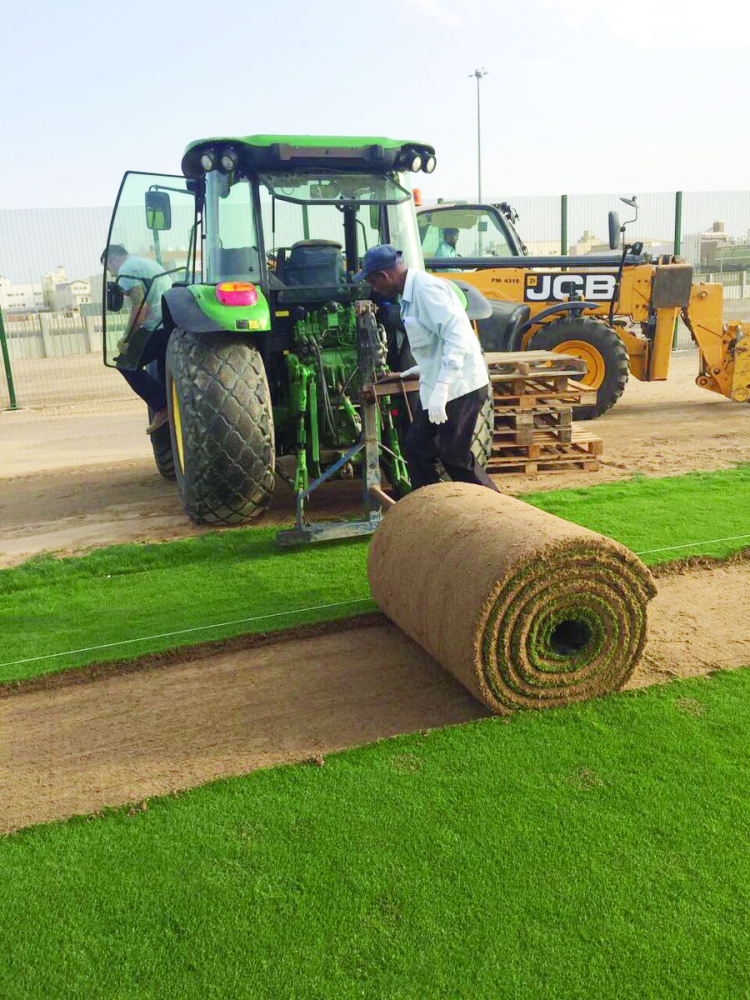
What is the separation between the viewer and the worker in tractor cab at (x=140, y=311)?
6.88 m

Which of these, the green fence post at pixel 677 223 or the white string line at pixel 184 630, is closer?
the white string line at pixel 184 630

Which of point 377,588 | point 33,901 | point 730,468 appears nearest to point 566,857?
point 33,901

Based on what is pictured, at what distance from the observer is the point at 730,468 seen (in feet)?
25.8

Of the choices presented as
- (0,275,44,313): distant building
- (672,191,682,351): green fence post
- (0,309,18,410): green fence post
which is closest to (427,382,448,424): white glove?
(0,309,18,410): green fence post

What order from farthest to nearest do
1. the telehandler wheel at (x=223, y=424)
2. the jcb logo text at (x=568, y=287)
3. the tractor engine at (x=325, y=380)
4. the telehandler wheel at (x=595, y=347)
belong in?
the jcb logo text at (x=568, y=287)
the telehandler wheel at (x=595, y=347)
the tractor engine at (x=325, y=380)
the telehandler wheel at (x=223, y=424)

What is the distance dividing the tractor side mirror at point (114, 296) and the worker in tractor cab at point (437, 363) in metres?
2.58

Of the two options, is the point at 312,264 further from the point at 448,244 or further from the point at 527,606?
the point at 448,244

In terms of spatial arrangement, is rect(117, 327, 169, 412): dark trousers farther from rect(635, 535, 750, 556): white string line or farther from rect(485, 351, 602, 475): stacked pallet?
rect(635, 535, 750, 556): white string line

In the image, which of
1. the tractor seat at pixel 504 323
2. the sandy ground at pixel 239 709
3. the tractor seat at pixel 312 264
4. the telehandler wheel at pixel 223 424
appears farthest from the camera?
the tractor seat at pixel 504 323

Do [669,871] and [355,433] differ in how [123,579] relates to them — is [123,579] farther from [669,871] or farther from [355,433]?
[669,871]

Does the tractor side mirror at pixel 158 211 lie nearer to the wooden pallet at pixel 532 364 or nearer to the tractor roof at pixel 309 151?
the tractor roof at pixel 309 151

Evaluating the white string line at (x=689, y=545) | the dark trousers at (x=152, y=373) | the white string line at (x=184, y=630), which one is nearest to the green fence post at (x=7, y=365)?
the dark trousers at (x=152, y=373)

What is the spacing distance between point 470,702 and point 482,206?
8654mm

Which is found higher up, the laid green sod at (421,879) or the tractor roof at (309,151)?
the tractor roof at (309,151)
